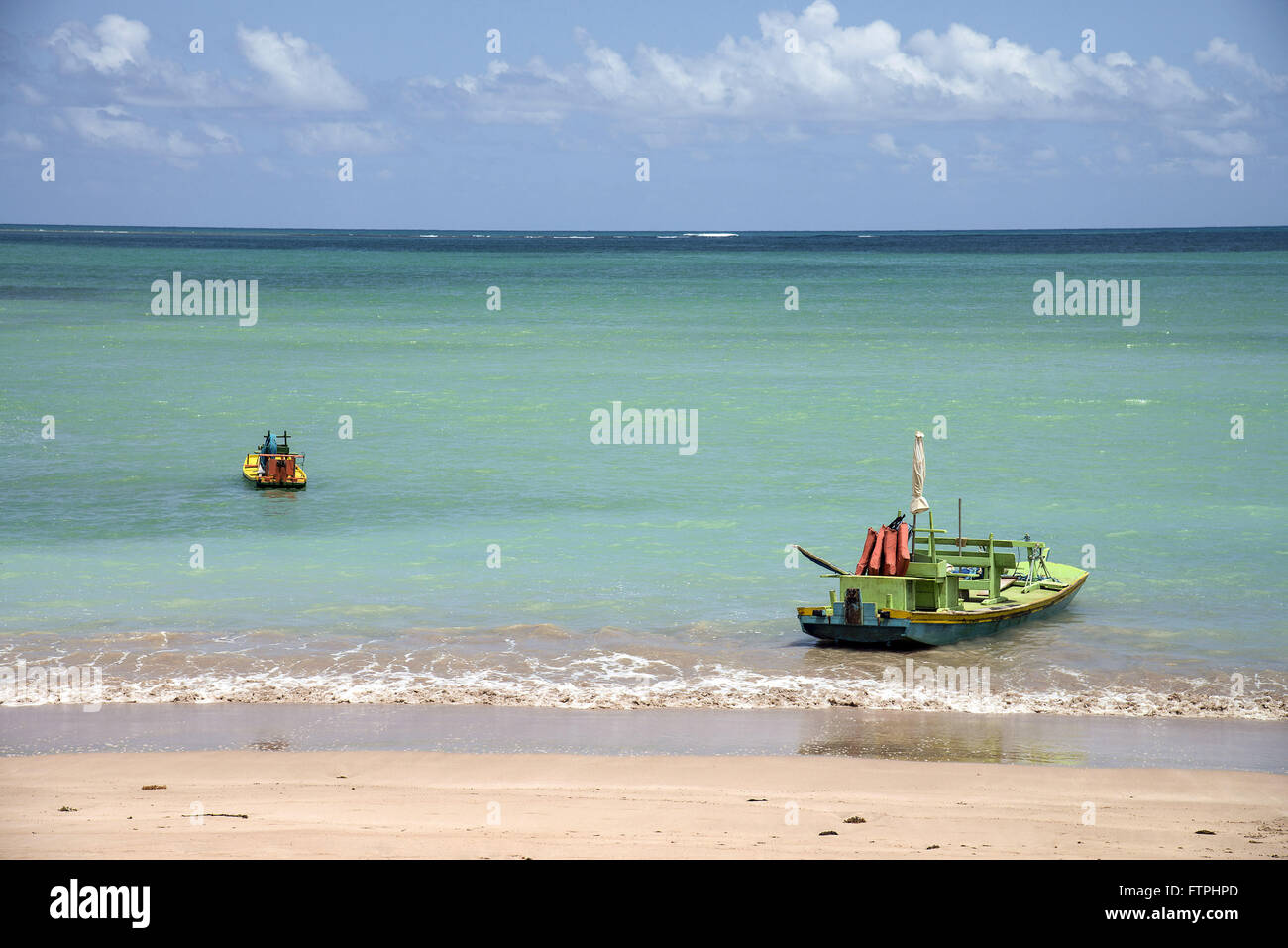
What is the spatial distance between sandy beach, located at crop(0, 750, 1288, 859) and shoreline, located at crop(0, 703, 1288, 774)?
0.53 metres

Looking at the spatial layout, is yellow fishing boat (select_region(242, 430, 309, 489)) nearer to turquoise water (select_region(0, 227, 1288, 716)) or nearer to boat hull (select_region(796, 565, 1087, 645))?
turquoise water (select_region(0, 227, 1288, 716))

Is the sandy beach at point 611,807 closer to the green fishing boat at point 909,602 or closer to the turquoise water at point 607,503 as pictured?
the turquoise water at point 607,503

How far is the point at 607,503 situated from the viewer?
30.1 meters

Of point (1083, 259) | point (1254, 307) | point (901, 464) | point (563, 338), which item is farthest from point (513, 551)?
point (1083, 259)

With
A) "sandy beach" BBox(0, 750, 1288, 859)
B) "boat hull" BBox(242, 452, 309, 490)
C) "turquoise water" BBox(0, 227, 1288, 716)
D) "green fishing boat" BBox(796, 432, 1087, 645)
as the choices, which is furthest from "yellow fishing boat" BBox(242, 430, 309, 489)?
"sandy beach" BBox(0, 750, 1288, 859)

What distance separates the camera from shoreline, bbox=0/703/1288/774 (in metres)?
14.7

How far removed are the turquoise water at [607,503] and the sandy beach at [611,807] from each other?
3053 mm

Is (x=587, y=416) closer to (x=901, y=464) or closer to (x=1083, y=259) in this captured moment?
(x=901, y=464)

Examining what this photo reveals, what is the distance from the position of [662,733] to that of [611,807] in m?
3.35

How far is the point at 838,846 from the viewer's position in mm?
10844

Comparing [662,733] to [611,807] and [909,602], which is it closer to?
[611,807]

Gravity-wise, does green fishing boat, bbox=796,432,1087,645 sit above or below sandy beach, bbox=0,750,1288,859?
above

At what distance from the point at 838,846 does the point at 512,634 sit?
9.78 m

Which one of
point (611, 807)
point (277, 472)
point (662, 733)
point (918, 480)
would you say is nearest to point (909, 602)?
point (918, 480)
